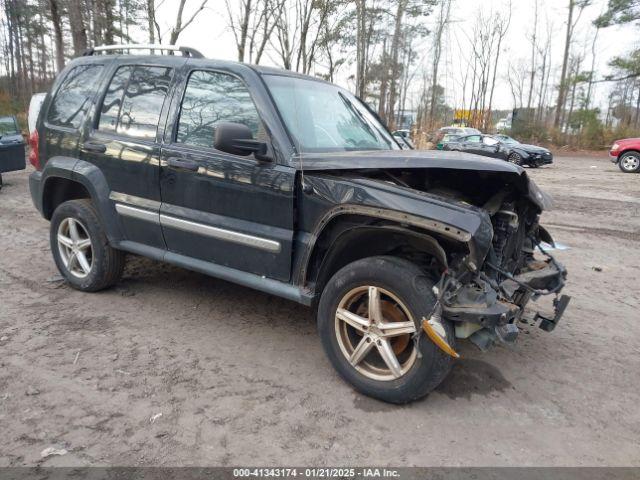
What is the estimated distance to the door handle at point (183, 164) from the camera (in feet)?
11.8

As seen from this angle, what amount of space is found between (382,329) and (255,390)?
89 cm

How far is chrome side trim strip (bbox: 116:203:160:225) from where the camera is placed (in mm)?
3901

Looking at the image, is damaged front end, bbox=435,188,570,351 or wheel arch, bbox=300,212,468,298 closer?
damaged front end, bbox=435,188,570,351

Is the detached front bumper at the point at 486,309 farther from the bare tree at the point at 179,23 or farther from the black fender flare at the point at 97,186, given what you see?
the bare tree at the point at 179,23

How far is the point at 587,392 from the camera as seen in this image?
3.22 m

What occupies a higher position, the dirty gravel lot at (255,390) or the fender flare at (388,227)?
the fender flare at (388,227)

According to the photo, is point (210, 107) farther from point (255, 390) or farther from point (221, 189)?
point (255, 390)

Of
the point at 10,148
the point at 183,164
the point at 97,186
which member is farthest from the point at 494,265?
the point at 10,148

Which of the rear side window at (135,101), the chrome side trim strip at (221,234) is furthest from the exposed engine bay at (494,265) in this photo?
the rear side window at (135,101)

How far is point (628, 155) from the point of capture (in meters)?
17.2

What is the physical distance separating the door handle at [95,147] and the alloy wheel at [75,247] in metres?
0.69

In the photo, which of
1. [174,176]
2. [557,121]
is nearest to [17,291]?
[174,176]

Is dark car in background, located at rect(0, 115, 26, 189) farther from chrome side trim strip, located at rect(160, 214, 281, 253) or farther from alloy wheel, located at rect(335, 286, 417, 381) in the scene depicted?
alloy wheel, located at rect(335, 286, 417, 381)

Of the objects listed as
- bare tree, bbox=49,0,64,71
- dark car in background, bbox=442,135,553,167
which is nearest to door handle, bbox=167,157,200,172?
bare tree, bbox=49,0,64,71
